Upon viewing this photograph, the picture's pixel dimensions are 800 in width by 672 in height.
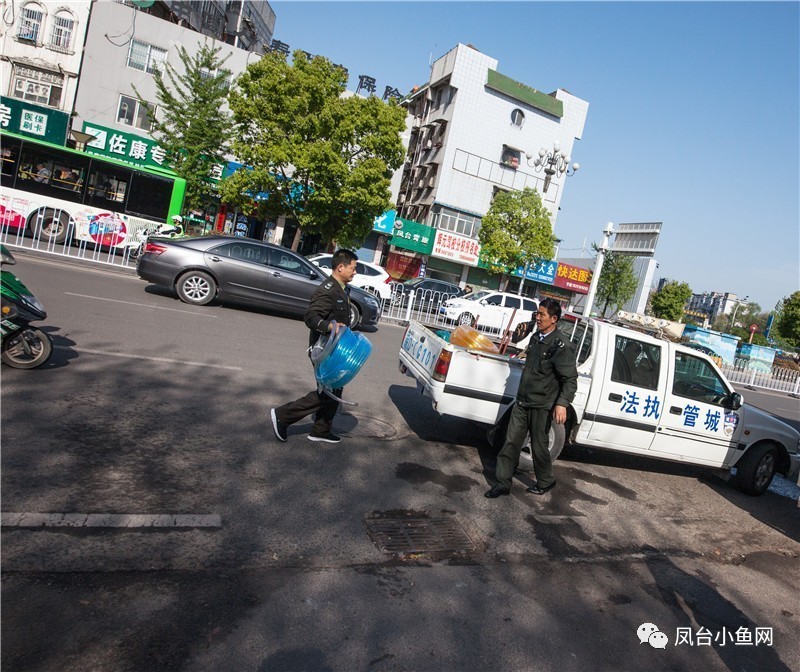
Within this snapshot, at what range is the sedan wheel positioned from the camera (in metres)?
12.4

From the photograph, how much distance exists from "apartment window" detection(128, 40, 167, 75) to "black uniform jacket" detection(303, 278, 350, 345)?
103 feet

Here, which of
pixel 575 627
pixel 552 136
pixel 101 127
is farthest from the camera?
pixel 552 136

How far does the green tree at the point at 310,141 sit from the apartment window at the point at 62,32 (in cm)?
1287

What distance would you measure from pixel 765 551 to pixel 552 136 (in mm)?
43037

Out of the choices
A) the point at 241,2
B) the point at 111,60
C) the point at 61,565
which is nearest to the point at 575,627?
the point at 61,565

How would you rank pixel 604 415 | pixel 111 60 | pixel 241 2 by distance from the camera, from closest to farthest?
1. pixel 604 415
2. pixel 111 60
3. pixel 241 2

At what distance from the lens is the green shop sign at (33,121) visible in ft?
83.4

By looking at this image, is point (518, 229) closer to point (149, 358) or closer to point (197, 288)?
point (197, 288)

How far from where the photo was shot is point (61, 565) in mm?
3311

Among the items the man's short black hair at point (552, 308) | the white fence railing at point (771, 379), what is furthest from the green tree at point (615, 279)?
the man's short black hair at point (552, 308)

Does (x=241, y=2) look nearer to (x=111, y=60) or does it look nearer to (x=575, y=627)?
(x=111, y=60)

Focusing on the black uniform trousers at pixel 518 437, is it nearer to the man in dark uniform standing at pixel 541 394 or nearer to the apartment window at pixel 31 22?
the man in dark uniform standing at pixel 541 394

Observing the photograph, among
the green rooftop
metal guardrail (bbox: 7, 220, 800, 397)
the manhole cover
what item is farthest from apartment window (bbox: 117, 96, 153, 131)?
the manhole cover

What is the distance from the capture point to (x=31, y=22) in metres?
30.1
